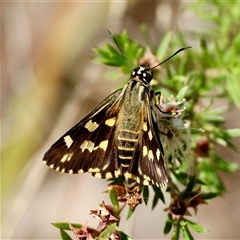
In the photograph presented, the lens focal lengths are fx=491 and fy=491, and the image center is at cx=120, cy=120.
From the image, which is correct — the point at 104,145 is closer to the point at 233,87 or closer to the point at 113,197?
the point at 113,197

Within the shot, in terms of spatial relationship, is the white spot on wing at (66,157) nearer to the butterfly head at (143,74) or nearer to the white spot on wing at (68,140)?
the white spot on wing at (68,140)

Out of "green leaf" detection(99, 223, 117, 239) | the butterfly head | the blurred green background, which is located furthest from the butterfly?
the blurred green background

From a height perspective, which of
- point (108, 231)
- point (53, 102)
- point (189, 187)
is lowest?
point (108, 231)

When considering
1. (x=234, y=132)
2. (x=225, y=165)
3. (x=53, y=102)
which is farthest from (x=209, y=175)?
(x=53, y=102)

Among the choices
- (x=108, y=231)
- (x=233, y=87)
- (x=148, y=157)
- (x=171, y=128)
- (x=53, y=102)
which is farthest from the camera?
(x=53, y=102)

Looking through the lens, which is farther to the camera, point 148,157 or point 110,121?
point 110,121

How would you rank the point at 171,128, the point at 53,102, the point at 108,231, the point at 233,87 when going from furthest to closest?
the point at 53,102, the point at 233,87, the point at 171,128, the point at 108,231

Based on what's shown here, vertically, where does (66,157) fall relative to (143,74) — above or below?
below
